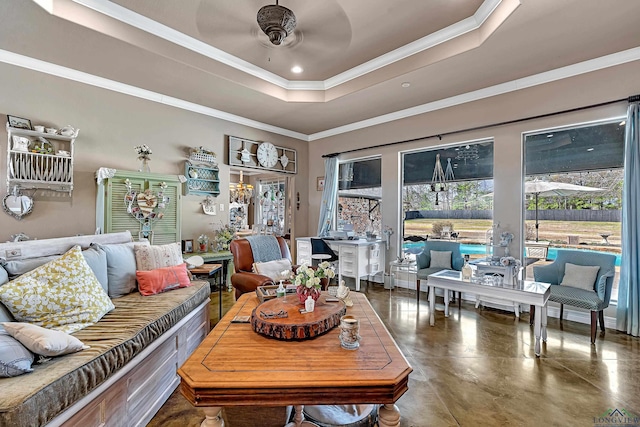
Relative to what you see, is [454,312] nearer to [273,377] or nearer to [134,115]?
[273,377]

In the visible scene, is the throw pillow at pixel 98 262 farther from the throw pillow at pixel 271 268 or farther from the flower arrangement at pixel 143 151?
the flower arrangement at pixel 143 151

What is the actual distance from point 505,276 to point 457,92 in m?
2.64

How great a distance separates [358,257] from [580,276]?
269cm

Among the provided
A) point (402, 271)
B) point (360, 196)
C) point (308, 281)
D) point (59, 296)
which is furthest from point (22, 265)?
point (360, 196)

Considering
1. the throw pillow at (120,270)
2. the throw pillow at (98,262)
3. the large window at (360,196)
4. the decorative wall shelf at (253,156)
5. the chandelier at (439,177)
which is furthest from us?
the large window at (360,196)

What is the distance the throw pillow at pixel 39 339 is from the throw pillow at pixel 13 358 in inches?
0.9

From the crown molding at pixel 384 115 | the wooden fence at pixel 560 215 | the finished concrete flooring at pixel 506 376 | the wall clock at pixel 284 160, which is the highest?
A: the crown molding at pixel 384 115

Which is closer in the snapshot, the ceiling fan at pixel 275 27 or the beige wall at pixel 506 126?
the ceiling fan at pixel 275 27

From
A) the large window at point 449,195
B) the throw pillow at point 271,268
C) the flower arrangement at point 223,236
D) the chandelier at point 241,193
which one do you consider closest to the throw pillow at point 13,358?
the throw pillow at point 271,268

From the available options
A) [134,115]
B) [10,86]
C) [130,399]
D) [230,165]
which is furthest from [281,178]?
[130,399]

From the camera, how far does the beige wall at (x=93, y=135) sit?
3.29 m

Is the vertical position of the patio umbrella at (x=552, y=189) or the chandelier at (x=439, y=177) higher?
the chandelier at (x=439, y=177)

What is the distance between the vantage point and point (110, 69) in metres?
3.52

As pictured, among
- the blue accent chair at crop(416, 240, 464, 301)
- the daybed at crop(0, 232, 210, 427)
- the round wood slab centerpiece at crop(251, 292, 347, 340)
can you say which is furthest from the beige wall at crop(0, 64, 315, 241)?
the blue accent chair at crop(416, 240, 464, 301)
